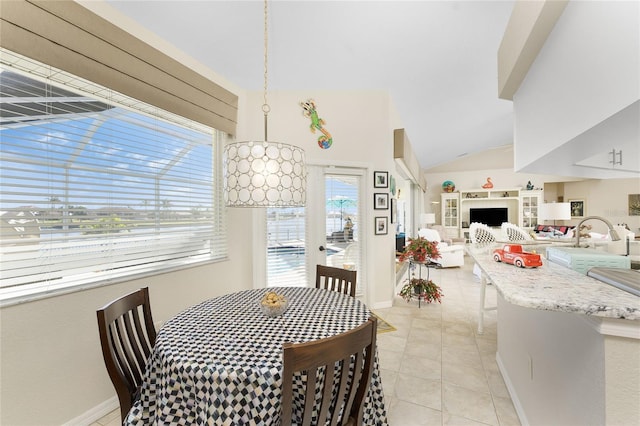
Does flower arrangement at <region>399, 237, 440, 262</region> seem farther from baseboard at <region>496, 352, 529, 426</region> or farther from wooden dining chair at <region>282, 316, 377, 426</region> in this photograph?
wooden dining chair at <region>282, 316, 377, 426</region>

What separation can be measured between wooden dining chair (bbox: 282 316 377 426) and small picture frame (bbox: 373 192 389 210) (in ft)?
8.57

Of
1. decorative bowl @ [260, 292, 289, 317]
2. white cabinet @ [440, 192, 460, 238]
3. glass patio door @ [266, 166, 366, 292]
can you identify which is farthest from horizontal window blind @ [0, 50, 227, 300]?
white cabinet @ [440, 192, 460, 238]

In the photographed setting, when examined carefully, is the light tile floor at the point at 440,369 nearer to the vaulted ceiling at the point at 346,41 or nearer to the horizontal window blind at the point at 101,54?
the horizontal window blind at the point at 101,54

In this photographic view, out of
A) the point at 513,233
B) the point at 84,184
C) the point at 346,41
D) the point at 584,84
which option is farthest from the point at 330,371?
the point at 513,233

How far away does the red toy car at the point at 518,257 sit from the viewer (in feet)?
4.25

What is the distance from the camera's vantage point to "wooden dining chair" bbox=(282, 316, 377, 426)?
0.86 m

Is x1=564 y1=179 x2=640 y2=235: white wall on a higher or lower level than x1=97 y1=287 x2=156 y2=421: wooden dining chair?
higher

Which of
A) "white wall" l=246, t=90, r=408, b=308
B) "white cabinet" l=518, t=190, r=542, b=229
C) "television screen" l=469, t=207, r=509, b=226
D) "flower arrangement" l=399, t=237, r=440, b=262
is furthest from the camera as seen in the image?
"television screen" l=469, t=207, r=509, b=226

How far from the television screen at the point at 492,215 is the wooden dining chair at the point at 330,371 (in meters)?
8.67

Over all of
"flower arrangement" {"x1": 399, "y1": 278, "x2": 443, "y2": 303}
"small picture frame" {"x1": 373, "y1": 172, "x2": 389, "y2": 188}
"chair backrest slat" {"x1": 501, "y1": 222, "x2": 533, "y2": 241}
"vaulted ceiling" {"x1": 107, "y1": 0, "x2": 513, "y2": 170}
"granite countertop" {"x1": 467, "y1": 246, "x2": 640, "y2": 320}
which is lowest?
"flower arrangement" {"x1": 399, "y1": 278, "x2": 443, "y2": 303}

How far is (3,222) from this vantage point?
58.0 inches

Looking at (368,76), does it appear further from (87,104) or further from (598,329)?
(598,329)

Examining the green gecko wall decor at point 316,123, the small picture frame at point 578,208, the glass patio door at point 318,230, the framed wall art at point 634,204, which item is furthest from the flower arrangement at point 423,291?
the small picture frame at point 578,208

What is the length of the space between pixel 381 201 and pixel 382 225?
1.07ft
